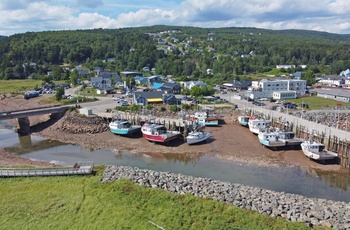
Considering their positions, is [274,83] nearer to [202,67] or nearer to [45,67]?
[202,67]

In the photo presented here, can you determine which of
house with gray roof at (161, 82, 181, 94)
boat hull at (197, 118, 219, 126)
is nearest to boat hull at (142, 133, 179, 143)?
boat hull at (197, 118, 219, 126)

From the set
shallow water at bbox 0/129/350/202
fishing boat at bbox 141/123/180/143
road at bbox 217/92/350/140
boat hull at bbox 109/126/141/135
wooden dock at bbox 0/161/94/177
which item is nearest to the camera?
wooden dock at bbox 0/161/94/177

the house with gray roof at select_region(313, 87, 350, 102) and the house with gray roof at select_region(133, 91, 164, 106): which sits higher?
the house with gray roof at select_region(133, 91, 164, 106)

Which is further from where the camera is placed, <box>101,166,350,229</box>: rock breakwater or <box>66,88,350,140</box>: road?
<box>66,88,350,140</box>: road

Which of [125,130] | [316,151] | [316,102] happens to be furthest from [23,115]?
[316,102]

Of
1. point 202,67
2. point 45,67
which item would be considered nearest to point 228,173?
point 202,67

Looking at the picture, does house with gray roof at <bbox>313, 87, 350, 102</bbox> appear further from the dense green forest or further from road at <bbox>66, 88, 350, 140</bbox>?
the dense green forest
